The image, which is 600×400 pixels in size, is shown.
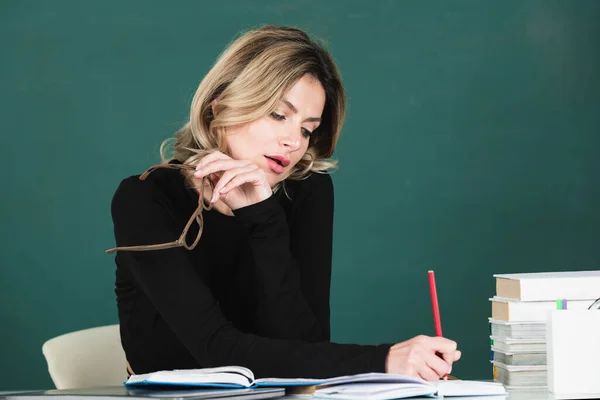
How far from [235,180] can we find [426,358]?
0.49 meters

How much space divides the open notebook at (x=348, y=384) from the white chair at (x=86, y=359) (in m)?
0.79

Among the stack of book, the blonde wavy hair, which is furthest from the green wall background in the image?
the stack of book

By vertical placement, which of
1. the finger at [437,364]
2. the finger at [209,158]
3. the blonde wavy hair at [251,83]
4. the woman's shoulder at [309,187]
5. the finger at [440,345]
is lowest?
the finger at [437,364]

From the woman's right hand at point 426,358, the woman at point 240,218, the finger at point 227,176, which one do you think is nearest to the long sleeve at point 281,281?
the woman at point 240,218

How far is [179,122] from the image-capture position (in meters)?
3.21

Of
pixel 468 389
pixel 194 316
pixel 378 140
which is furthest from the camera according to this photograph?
pixel 378 140

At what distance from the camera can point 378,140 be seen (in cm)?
327

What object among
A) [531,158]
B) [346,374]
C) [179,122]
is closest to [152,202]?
[346,374]

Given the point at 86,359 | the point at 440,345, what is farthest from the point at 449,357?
the point at 86,359

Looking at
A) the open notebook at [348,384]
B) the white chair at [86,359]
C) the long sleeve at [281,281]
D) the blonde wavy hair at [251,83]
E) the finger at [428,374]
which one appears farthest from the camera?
the white chair at [86,359]

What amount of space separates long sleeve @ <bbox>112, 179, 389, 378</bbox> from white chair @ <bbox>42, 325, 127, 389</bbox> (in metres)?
0.20

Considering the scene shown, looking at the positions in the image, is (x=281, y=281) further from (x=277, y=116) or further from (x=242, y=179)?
(x=277, y=116)

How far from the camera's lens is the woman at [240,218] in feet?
4.81

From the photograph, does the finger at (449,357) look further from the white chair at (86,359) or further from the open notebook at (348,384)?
the white chair at (86,359)
